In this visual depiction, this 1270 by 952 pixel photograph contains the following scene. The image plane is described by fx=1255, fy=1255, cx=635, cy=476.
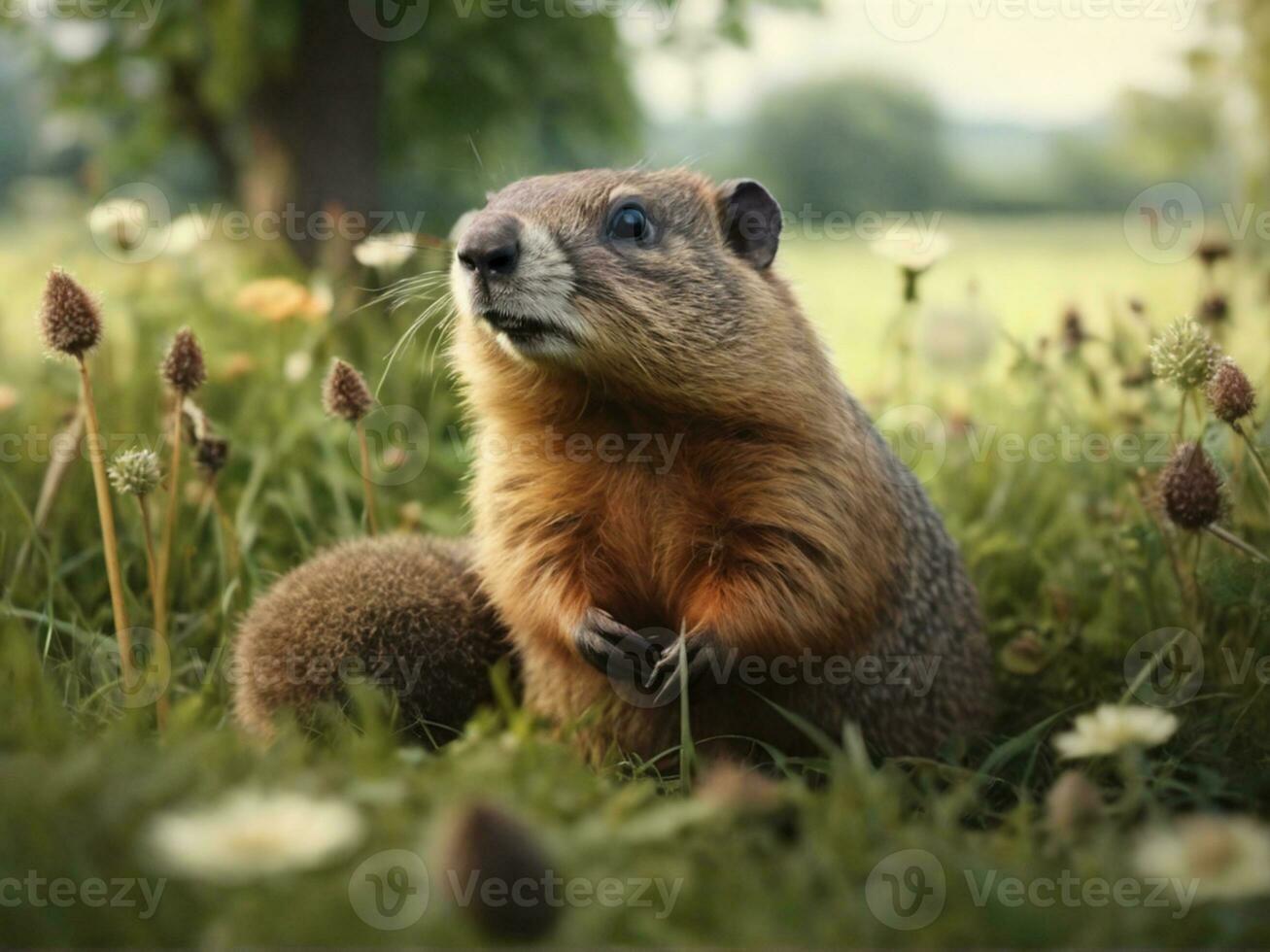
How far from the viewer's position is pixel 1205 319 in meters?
5.43

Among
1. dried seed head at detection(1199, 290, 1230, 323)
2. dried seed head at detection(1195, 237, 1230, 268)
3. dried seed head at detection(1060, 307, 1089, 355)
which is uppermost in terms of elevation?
dried seed head at detection(1195, 237, 1230, 268)

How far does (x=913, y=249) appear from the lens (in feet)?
17.5

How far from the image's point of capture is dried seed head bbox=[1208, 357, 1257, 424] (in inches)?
141

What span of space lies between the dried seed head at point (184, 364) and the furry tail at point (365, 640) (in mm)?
747

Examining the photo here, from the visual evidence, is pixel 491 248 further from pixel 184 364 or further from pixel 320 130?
pixel 320 130

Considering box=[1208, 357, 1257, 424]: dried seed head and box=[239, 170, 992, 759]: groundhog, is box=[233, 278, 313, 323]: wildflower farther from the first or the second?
box=[1208, 357, 1257, 424]: dried seed head

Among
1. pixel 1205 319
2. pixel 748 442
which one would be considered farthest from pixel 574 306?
pixel 1205 319

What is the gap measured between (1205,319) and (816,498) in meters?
2.59

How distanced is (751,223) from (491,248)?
3.87 ft

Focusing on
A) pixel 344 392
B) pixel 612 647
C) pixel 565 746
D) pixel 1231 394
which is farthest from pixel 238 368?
pixel 1231 394

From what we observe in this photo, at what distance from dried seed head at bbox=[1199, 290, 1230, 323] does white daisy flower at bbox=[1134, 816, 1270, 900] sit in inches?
143

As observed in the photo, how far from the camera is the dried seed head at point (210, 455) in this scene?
4199mm

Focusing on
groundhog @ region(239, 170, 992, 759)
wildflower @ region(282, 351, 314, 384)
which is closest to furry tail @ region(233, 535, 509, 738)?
groundhog @ region(239, 170, 992, 759)

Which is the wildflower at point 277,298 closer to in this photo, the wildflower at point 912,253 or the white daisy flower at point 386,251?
the white daisy flower at point 386,251
